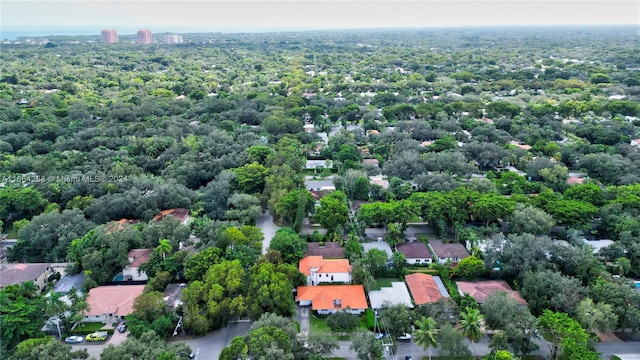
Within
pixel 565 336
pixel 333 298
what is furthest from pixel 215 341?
pixel 565 336

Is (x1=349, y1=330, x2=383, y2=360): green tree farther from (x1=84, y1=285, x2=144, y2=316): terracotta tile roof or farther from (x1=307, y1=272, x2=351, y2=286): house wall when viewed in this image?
(x1=84, y1=285, x2=144, y2=316): terracotta tile roof

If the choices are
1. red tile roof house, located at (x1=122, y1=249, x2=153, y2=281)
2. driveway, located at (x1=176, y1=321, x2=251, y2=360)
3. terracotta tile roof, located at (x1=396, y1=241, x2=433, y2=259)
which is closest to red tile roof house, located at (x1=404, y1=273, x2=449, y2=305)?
terracotta tile roof, located at (x1=396, y1=241, x2=433, y2=259)

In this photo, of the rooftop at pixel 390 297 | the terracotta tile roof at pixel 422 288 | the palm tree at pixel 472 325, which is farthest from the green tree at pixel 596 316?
the rooftop at pixel 390 297

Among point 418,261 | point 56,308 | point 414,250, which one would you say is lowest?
point 418,261

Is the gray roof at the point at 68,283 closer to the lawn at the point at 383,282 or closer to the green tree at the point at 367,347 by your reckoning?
the green tree at the point at 367,347

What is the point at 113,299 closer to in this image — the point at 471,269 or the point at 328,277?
the point at 328,277
